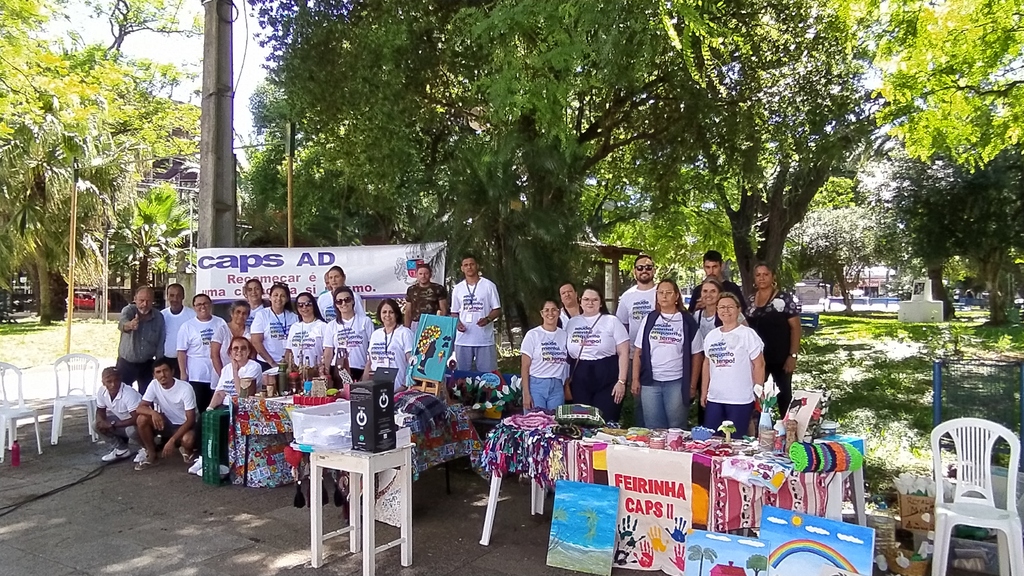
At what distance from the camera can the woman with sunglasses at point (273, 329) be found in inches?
290

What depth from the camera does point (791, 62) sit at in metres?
9.76

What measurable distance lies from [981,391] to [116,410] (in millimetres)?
7472

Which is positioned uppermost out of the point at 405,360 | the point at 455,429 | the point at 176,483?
the point at 405,360

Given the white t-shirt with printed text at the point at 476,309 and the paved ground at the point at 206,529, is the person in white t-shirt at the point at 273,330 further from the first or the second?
the white t-shirt with printed text at the point at 476,309

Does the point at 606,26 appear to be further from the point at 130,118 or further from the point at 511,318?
the point at 130,118

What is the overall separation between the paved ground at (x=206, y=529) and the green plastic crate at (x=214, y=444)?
0.11m

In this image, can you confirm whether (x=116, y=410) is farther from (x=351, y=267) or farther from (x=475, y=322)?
(x=475, y=322)

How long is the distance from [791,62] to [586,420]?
22.6ft

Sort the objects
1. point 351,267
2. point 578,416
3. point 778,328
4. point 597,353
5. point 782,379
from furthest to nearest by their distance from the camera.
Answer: point 351,267
point 782,379
point 778,328
point 597,353
point 578,416

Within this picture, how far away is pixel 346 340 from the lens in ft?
22.7

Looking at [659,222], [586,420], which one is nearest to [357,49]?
[586,420]

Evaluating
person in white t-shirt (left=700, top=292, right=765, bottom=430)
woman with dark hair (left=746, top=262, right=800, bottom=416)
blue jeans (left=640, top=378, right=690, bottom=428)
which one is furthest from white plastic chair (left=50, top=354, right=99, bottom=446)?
woman with dark hair (left=746, top=262, right=800, bottom=416)

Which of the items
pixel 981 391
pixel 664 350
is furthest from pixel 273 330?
pixel 981 391

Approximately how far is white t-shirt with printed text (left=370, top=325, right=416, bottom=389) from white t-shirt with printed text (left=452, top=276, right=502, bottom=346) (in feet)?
2.92
